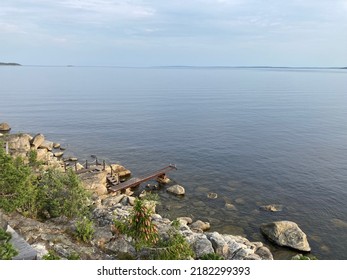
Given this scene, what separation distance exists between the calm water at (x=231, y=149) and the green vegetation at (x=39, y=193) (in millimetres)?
13144

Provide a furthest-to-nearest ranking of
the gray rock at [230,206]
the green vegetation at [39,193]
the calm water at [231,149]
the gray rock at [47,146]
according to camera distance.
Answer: the gray rock at [47,146], the gray rock at [230,206], the calm water at [231,149], the green vegetation at [39,193]

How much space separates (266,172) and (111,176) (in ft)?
78.5

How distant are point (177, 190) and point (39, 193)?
19.4 m

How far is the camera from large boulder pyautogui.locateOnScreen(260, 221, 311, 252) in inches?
1172

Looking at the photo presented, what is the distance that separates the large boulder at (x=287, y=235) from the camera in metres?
29.8

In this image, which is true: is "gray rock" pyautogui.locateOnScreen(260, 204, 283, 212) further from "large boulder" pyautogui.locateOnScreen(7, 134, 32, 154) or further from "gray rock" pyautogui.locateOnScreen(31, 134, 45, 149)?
"gray rock" pyautogui.locateOnScreen(31, 134, 45, 149)

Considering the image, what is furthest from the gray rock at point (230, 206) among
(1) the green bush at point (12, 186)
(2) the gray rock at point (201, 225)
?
(1) the green bush at point (12, 186)

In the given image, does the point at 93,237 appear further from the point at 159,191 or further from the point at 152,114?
the point at 152,114

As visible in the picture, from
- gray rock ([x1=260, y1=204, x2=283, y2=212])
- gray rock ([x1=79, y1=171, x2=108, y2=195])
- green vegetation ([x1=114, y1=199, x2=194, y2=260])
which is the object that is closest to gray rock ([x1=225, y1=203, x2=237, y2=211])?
gray rock ([x1=260, y1=204, x2=283, y2=212])

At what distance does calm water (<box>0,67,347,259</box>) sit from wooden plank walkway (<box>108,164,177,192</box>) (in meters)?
1.94

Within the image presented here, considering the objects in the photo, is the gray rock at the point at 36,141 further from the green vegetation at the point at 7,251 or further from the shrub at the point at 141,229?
the green vegetation at the point at 7,251

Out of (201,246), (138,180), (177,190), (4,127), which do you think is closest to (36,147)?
(4,127)

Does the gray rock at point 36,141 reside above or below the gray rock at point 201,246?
above

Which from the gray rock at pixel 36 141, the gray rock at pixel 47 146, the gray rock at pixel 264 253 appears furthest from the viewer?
the gray rock at pixel 47 146
